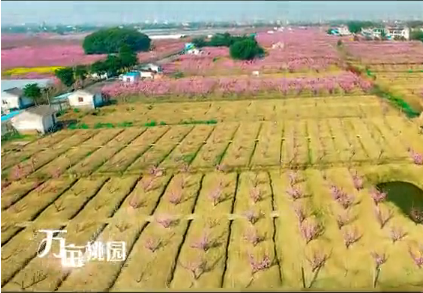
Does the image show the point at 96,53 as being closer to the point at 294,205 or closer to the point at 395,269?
A: the point at 294,205

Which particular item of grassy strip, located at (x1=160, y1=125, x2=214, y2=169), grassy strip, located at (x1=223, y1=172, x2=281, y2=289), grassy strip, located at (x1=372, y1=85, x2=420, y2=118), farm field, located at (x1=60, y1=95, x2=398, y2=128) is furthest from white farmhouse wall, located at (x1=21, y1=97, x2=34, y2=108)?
grassy strip, located at (x1=372, y1=85, x2=420, y2=118)

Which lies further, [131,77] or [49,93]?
[131,77]

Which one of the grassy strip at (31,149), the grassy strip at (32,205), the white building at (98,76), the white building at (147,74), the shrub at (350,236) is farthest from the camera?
the white building at (98,76)

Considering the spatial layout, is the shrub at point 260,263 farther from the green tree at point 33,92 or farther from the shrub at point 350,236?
the green tree at point 33,92

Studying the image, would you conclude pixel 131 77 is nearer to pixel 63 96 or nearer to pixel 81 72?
pixel 81 72

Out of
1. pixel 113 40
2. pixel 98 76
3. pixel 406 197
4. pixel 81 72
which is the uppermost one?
pixel 113 40

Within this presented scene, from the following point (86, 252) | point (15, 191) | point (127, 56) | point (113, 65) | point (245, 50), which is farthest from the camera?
point (245, 50)

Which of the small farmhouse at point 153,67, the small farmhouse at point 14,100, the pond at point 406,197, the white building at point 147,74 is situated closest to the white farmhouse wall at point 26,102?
the small farmhouse at point 14,100

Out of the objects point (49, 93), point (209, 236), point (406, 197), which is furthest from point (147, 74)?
point (406, 197)

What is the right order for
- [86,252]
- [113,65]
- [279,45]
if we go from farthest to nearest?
[279,45], [113,65], [86,252]
